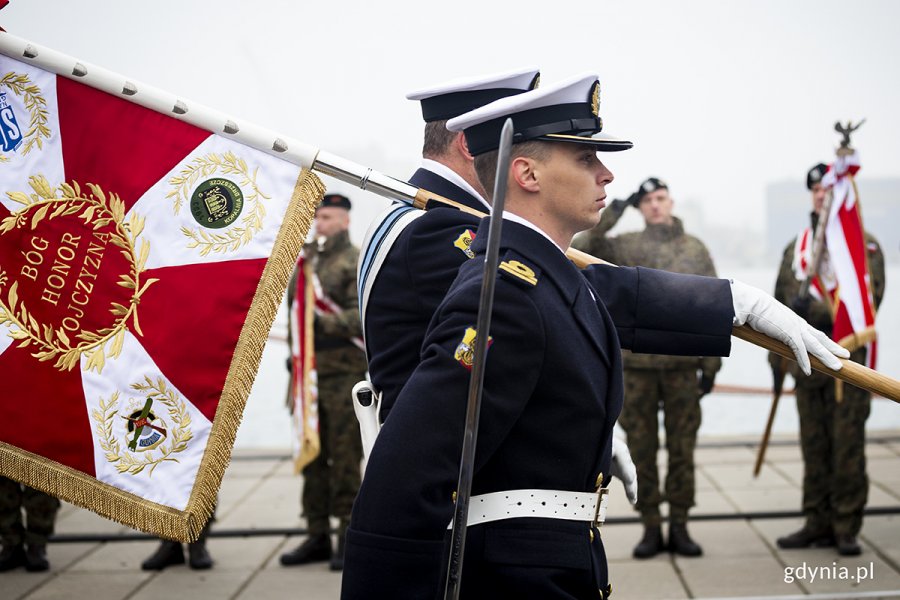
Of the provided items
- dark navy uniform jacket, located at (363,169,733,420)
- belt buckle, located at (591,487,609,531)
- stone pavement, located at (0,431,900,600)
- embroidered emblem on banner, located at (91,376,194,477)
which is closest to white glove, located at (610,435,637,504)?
dark navy uniform jacket, located at (363,169,733,420)

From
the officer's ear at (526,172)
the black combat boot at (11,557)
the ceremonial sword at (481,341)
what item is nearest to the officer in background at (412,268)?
the officer's ear at (526,172)

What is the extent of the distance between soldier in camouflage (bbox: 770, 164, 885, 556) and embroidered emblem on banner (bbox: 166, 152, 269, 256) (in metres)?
4.02

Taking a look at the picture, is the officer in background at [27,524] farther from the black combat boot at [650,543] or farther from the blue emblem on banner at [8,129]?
the blue emblem on banner at [8,129]

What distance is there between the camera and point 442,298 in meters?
2.34

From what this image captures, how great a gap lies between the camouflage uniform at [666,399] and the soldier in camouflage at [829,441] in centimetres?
59

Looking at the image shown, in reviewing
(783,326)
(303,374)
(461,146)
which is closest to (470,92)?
(461,146)

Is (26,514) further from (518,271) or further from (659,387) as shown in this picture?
(518,271)

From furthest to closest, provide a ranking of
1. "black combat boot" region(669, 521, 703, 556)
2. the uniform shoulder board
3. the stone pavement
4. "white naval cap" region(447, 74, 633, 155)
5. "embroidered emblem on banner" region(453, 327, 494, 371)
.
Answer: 1. "black combat boot" region(669, 521, 703, 556)
2. the stone pavement
3. "white naval cap" region(447, 74, 633, 155)
4. the uniform shoulder board
5. "embroidered emblem on banner" region(453, 327, 494, 371)

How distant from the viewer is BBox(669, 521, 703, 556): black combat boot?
5609 mm

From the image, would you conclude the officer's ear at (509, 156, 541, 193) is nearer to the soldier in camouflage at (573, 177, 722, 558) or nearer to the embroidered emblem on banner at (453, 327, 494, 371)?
the embroidered emblem on banner at (453, 327, 494, 371)

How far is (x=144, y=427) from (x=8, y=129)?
0.86 meters

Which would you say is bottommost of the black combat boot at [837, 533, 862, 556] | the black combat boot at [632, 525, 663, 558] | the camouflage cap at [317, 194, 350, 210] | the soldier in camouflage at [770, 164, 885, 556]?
the black combat boot at [632, 525, 663, 558]

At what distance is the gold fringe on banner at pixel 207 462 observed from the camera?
237 cm

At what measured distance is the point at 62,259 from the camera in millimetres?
2457
